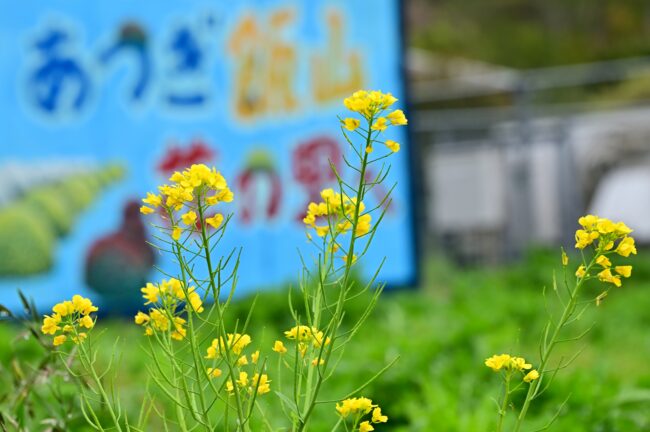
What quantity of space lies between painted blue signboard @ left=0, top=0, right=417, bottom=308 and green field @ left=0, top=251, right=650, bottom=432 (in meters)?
0.59

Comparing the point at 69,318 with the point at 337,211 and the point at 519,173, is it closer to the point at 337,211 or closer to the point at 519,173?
the point at 337,211

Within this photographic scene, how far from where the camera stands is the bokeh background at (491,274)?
373 cm

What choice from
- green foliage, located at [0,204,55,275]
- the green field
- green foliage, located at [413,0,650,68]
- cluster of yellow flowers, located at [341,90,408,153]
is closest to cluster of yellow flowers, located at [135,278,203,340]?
the green field

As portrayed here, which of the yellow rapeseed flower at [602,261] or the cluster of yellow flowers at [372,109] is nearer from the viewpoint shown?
the cluster of yellow flowers at [372,109]

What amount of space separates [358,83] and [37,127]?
8.00 ft

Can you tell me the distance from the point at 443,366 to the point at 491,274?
612cm

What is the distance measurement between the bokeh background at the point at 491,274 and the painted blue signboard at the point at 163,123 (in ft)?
0.38

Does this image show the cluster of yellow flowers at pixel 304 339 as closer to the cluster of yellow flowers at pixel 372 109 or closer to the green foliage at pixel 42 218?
the cluster of yellow flowers at pixel 372 109

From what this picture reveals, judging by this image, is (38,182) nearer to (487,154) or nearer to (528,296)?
(528,296)

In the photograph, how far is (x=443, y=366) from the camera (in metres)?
4.50

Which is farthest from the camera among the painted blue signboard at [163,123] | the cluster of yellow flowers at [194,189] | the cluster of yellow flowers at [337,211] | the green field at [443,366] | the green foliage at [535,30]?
the green foliage at [535,30]

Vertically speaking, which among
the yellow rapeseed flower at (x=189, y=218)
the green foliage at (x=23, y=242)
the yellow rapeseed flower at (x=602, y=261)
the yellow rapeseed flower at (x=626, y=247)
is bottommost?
the green foliage at (x=23, y=242)

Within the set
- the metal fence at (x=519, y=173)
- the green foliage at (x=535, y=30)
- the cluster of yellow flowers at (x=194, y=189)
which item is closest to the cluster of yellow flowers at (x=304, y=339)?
the cluster of yellow flowers at (x=194, y=189)

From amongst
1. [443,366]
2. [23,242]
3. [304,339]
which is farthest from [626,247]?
[23,242]
